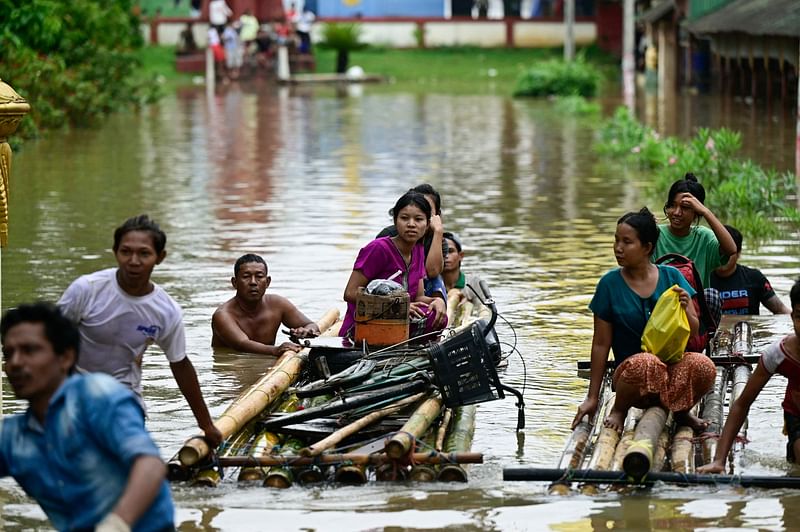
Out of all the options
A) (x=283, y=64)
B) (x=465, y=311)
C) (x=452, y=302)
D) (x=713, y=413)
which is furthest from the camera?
(x=283, y=64)

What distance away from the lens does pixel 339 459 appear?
747 centimetres

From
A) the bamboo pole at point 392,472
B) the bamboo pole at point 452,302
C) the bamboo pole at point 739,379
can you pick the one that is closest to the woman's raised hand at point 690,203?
the bamboo pole at point 739,379

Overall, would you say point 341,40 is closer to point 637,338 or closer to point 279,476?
point 637,338

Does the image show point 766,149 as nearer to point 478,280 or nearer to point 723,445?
point 478,280

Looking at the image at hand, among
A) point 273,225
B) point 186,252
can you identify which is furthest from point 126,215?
point 186,252

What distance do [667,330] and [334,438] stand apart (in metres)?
1.70

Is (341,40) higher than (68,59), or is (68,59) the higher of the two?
(341,40)

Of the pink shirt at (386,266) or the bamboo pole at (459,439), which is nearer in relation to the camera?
the bamboo pole at (459,439)

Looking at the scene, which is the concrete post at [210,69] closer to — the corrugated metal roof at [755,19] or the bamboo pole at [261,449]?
the corrugated metal roof at [755,19]

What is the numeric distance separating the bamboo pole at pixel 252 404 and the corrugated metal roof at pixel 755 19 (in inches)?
731


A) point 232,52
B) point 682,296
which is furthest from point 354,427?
point 232,52

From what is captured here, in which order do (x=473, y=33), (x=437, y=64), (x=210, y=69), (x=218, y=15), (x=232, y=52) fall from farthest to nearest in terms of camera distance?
(x=473, y=33) < (x=437, y=64) < (x=218, y=15) < (x=232, y=52) < (x=210, y=69)

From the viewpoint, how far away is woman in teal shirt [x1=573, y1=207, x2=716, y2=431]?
803 centimetres

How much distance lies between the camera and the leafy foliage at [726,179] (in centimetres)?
1678
